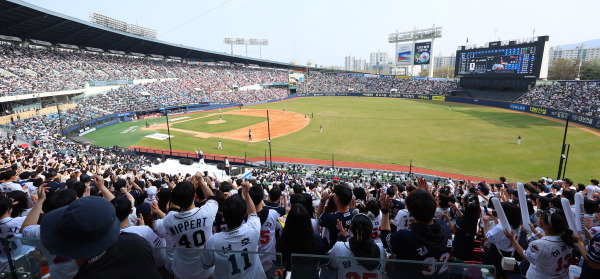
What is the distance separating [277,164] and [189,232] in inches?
990

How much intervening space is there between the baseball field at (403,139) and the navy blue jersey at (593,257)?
22.6 meters

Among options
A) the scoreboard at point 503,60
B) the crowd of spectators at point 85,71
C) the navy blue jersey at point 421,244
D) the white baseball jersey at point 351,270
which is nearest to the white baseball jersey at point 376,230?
the navy blue jersey at point 421,244

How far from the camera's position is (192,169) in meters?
23.1

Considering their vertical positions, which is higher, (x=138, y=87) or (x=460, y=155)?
(x=138, y=87)

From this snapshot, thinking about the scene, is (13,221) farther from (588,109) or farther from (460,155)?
(588,109)

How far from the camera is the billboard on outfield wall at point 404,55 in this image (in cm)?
9138

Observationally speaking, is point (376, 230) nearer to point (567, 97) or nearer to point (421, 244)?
point (421, 244)

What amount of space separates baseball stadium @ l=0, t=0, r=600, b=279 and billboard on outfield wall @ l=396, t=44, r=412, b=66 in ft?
1.15

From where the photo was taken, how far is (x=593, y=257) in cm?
394

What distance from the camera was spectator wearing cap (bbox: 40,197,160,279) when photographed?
1996 millimetres

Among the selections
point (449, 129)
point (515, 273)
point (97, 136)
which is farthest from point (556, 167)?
point (97, 136)

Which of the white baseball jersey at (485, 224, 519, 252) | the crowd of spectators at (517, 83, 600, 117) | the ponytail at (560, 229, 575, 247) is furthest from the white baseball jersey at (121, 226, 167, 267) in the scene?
the crowd of spectators at (517, 83, 600, 117)

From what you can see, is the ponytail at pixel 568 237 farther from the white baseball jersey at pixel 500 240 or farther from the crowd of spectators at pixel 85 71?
the crowd of spectators at pixel 85 71

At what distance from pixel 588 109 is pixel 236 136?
169 ft
